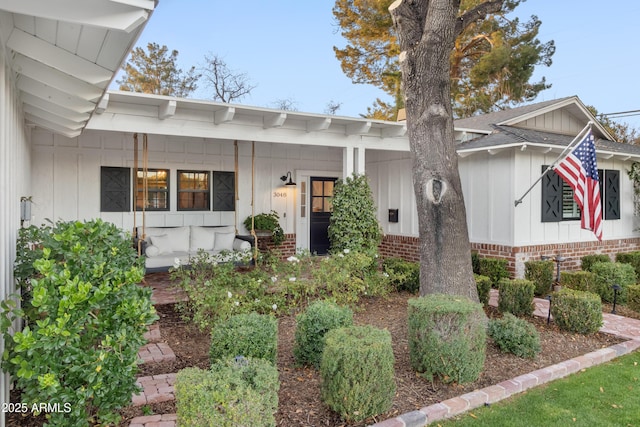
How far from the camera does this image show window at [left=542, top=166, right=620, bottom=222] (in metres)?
8.55

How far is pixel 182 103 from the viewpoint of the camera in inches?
242

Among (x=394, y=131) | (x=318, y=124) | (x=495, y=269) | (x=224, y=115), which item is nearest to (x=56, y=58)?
(x=224, y=115)

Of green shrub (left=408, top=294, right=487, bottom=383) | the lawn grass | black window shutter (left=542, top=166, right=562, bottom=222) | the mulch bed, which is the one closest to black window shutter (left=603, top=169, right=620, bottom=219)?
black window shutter (left=542, top=166, right=562, bottom=222)

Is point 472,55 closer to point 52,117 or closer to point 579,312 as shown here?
point 579,312

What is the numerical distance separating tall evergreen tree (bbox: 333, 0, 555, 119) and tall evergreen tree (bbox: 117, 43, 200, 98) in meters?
9.34

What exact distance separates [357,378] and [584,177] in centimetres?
605

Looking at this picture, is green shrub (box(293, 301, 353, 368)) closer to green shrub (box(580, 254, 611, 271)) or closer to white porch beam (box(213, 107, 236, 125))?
white porch beam (box(213, 107, 236, 125))

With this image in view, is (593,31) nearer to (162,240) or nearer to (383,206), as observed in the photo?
(383,206)

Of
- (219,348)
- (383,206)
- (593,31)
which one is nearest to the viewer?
(219,348)

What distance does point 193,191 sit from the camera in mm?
8883

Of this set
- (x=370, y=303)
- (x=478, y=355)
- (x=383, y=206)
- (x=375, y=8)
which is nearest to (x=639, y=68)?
(x=375, y=8)

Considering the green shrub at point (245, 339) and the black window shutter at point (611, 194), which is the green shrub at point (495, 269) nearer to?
the black window shutter at point (611, 194)

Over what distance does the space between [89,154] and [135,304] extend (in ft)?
20.6

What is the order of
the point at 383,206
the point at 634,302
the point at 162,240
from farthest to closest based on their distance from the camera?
the point at 383,206, the point at 162,240, the point at 634,302
